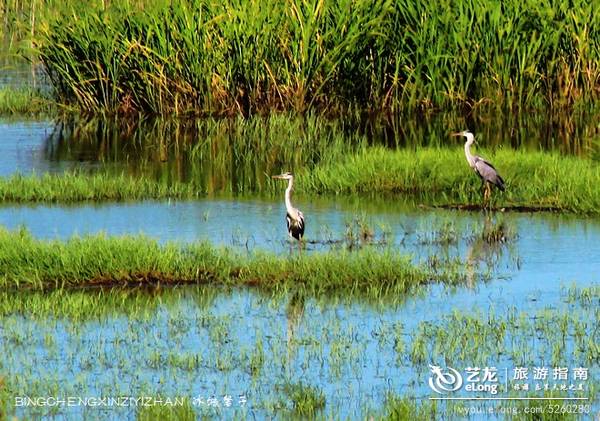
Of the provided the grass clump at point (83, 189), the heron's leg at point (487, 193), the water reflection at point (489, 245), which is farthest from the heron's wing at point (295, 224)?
the grass clump at point (83, 189)

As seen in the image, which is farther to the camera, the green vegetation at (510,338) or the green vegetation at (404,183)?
the green vegetation at (404,183)

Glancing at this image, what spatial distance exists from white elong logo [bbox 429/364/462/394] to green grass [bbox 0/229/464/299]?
73.7 inches

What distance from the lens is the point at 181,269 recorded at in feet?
34.1

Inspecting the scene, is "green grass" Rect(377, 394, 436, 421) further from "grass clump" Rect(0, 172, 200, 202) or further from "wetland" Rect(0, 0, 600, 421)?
"grass clump" Rect(0, 172, 200, 202)

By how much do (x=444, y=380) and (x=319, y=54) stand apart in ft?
36.9

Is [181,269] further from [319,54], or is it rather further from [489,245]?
[319,54]

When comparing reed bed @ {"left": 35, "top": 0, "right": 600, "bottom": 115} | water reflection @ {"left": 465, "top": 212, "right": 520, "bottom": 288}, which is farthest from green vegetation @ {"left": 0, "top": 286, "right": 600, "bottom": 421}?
reed bed @ {"left": 35, "top": 0, "right": 600, "bottom": 115}

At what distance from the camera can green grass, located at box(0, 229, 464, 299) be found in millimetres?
10258

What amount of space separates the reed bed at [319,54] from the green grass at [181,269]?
835cm

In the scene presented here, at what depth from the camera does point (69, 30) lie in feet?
64.6

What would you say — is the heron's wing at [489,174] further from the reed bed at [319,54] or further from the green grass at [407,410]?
the green grass at [407,410]

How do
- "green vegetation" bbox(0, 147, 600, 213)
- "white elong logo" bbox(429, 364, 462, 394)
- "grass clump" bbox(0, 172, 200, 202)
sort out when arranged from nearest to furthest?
"white elong logo" bbox(429, 364, 462, 394)
"green vegetation" bbox(0, 147, 600, 213)
"grass clump" bbox(0, 172, 200, 202)

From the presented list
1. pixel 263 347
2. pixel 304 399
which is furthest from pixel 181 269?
pixel 304 399

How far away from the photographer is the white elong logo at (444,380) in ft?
26.0
